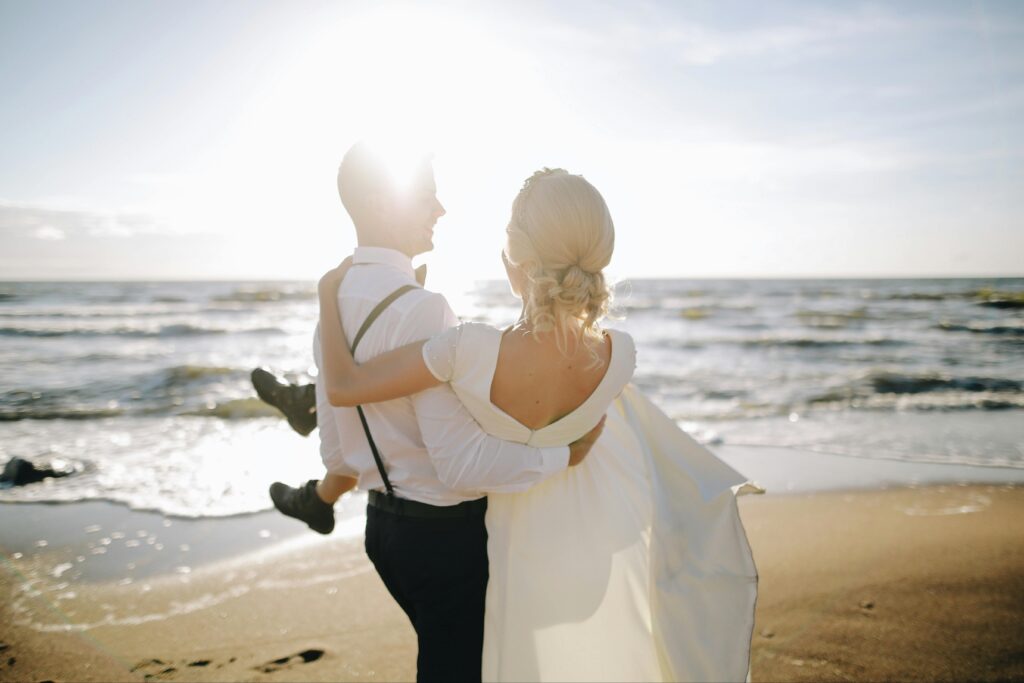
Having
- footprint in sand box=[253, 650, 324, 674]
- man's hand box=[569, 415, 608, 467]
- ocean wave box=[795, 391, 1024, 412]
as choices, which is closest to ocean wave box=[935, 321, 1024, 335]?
ocean wave box=[795, 391, 1024, 412]

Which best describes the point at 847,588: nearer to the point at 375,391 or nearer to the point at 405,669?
the point at 405,669

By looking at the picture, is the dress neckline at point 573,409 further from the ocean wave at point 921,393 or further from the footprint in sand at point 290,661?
the ocean wave at point 921,393

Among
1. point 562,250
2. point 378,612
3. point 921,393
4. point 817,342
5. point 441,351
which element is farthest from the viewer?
point 817,342

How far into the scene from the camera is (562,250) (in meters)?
1.83

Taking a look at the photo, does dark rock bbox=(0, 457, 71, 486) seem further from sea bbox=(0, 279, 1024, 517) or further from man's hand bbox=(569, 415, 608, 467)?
man's hand bbox=(569, 415, 608, 467)

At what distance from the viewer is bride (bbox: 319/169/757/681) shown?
5.98 ft

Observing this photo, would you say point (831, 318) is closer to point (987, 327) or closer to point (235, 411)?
point (987, 327)

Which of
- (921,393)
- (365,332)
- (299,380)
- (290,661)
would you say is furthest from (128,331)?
(365,332)

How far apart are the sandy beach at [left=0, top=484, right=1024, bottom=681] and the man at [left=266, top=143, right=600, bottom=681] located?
1.69 m

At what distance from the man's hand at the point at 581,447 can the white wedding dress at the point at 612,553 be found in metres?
0.03

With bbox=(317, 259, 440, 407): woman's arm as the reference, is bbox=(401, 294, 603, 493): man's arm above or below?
below

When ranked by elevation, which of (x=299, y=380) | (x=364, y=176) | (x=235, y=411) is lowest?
(x=235, y=411)

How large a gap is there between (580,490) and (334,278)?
0.98 meters

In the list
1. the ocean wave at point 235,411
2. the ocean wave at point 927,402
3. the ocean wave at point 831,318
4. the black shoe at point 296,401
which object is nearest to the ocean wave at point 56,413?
the ocean wave at point 235,411
